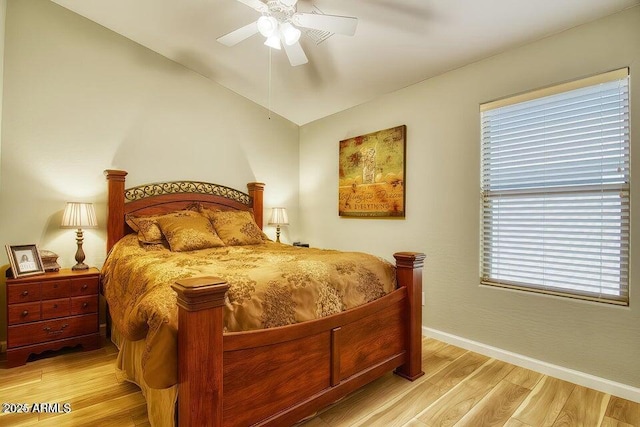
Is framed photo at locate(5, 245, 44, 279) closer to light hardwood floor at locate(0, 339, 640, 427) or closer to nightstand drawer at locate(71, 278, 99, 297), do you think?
nightstand drawer at locate(71, 278, 99, 297)

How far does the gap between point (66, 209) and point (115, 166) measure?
0.66m

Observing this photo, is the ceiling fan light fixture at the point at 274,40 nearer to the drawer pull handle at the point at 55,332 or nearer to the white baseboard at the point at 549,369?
the drawer pull handle at the point at 55,332

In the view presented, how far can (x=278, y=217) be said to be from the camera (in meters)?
4.13

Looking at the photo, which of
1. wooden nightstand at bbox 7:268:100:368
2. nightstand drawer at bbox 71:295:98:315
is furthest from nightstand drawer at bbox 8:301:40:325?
nightstand drawer at bbox 71:295:98:315

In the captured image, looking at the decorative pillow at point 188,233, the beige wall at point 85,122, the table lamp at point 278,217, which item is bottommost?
the decorative pillow at point 188,233

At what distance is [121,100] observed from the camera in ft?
10.5

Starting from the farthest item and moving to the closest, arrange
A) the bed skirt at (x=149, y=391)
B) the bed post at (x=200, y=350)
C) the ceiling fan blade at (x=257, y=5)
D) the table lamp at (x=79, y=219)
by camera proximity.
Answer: the table lamp at (x=79, y=219), the ceiling fan blade at (x=257, y=5), the bed skirt at (x=149, y=391), the bed post at (x=200, y=350)

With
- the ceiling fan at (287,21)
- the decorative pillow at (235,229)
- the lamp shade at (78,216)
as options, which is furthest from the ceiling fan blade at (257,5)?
the lamp shade at (78,216)

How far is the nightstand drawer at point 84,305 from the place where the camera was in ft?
8.37

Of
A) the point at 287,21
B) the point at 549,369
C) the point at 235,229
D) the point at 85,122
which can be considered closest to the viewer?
the point at 287,21

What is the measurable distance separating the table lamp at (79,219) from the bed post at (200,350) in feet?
6.78

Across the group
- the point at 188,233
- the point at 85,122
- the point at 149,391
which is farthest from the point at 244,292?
the point at 85,122

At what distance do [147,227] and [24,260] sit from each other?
2.88ft

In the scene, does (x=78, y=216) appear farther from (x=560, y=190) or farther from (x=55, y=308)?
(x=560, y=190)
